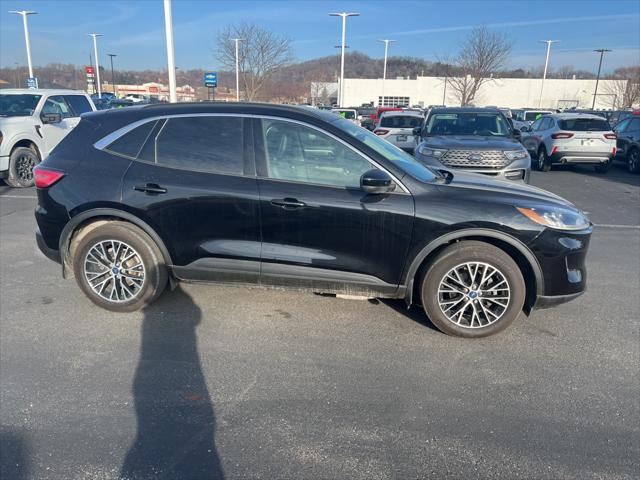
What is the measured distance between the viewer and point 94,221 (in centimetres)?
423

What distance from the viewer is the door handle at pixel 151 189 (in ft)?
13.1

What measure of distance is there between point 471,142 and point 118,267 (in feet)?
22.2

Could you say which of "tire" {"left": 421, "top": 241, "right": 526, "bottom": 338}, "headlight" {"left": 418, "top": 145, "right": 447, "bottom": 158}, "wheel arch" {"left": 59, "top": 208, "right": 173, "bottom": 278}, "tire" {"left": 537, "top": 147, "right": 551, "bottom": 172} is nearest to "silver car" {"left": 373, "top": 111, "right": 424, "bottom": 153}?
"tire" {"left": 537, "top": 147, "right": 551, "bottom": 172}

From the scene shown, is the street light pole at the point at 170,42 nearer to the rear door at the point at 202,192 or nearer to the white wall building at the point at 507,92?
the rear door at the point at 202,192

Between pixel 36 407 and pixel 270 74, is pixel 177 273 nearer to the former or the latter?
pixel 36 407

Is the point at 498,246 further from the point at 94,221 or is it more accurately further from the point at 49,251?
the point at 49,251

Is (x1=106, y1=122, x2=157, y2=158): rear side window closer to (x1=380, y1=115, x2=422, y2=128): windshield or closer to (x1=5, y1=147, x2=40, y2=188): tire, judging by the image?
(x1=5, y1=147, x2=40, y2=188): tire

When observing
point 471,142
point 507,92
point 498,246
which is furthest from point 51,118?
point 507,92

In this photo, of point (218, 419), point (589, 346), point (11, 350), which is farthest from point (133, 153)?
point (589, 346)

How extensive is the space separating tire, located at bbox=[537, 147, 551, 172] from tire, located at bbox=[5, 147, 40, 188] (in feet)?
44.9

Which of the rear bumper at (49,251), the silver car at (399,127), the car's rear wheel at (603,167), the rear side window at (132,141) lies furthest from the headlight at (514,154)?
the car's rear wheel at (603,167)

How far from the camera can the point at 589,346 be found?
382 cm

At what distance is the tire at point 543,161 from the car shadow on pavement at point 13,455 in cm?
1501

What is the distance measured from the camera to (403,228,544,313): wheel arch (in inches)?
147
